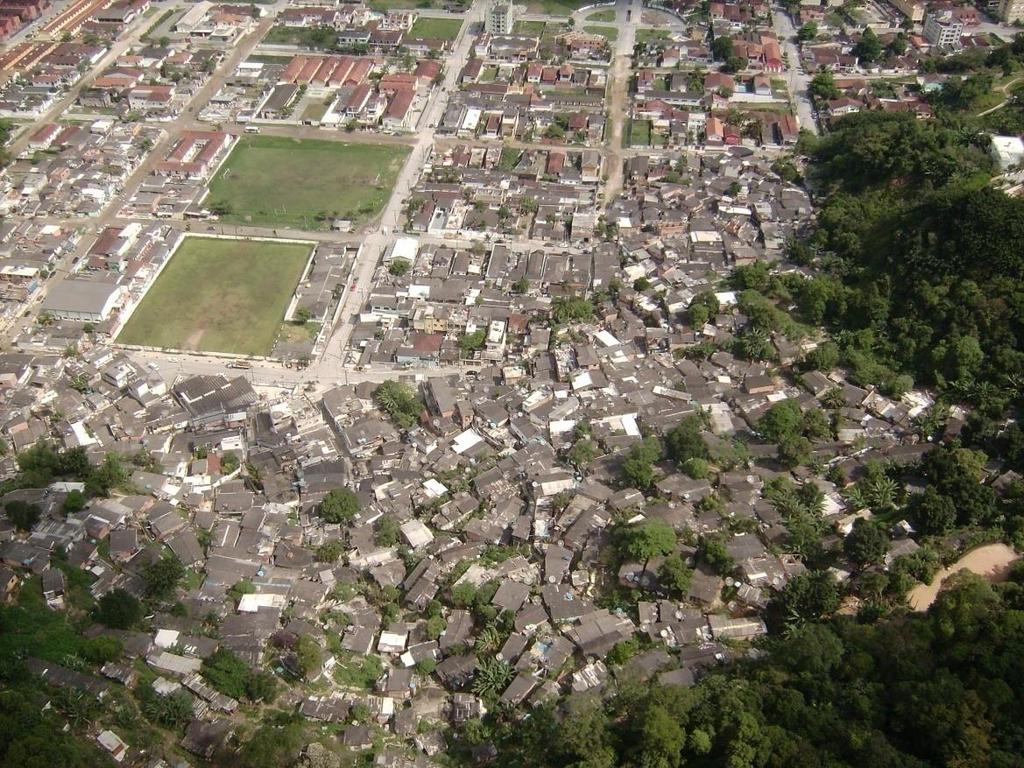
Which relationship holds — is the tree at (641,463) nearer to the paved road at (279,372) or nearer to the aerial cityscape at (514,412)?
the aerial cityscape at (514,412)

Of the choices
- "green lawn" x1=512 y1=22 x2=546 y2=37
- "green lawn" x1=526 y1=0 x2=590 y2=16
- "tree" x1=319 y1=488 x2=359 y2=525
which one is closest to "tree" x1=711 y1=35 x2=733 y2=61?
"green lawn" x1=512 y1=22 x2=546 y2=37

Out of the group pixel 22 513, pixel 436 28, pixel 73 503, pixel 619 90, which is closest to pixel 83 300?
pixel 73 503

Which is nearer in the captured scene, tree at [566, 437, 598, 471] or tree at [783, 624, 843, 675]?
tree at [783, 624, 843, 675]

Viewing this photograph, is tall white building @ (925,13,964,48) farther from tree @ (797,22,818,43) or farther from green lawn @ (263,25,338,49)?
green lawn @ (263,25,338,49)

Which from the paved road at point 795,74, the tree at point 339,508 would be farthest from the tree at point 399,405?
the paved road at point 795,74

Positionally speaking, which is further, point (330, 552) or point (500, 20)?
point (500, 20)

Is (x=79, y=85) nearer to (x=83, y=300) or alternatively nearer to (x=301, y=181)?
(x=301, y=181)
